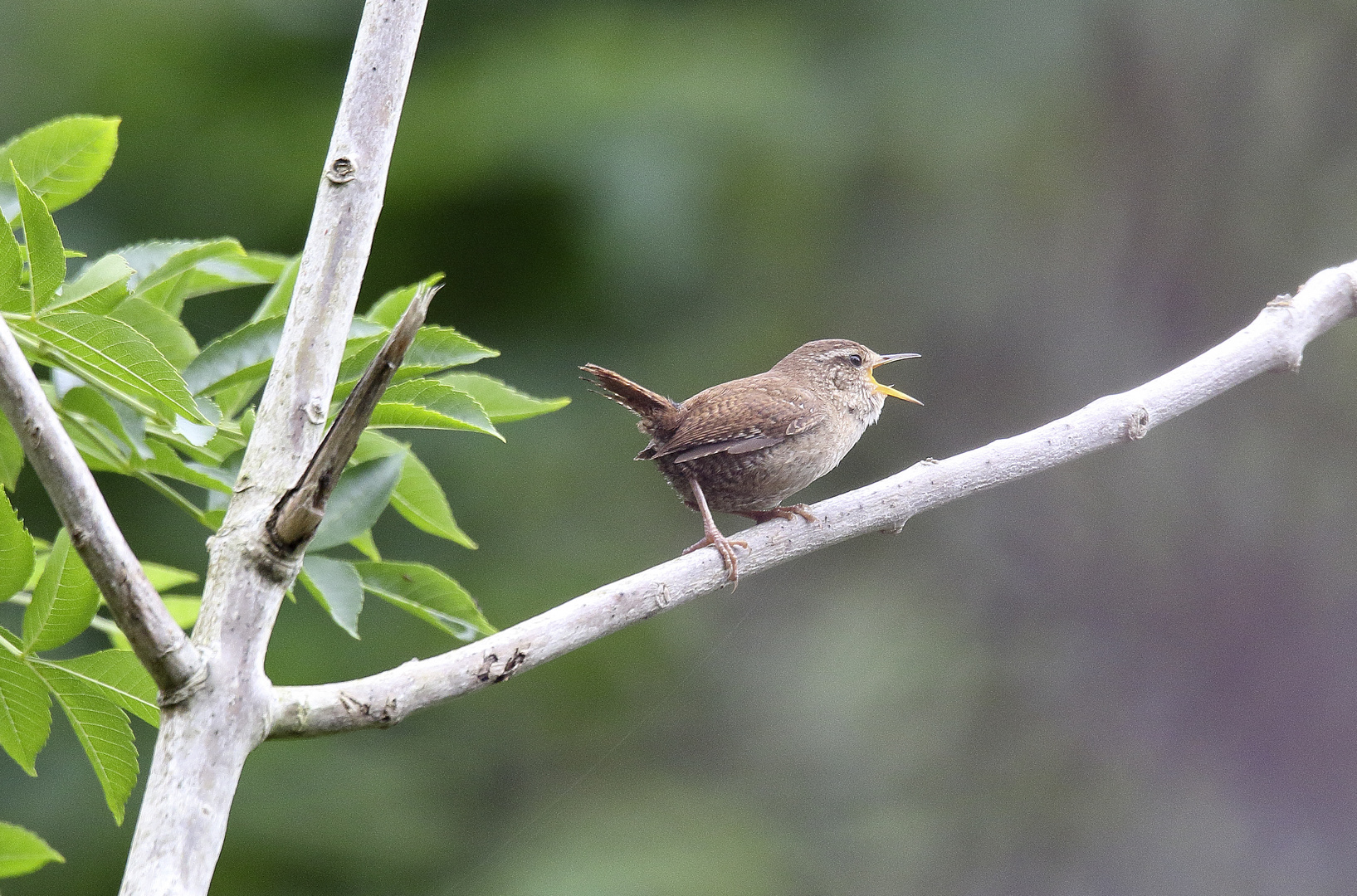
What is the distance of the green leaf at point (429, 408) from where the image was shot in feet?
4.36

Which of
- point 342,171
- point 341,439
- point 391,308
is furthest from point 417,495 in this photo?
point 341,439

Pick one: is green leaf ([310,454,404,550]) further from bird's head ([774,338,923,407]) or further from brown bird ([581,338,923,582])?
bird's head ([774,338,923,407])

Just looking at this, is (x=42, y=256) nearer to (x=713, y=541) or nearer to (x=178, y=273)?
(x=178, y=273)

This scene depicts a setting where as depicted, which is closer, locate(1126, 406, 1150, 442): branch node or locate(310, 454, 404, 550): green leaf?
locate(310, 454, 404, 550): green leaf

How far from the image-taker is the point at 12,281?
48.5 inches

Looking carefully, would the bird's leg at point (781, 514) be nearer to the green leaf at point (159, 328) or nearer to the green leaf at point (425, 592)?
the green leaf at point (425, 592)

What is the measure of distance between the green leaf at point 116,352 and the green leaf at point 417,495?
0.40 metres

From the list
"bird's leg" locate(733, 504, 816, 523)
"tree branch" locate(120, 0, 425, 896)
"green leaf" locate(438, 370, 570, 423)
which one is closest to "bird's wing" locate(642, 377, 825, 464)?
"bird's leg" locate(733, 504, 816, 523)

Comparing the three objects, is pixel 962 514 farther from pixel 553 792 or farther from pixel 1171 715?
pixel 553 792

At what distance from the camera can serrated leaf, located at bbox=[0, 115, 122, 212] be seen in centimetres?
153

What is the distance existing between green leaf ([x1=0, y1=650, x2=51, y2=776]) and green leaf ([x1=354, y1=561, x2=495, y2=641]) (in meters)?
0.38

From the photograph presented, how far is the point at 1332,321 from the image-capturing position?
187 centimetres

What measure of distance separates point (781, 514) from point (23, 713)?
4.18 feet

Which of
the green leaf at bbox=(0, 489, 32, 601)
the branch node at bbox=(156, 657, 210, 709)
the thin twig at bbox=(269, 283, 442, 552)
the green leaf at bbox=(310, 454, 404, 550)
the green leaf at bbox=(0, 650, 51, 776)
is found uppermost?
the green leaf at bbox=(310, 454, 404, 550)
